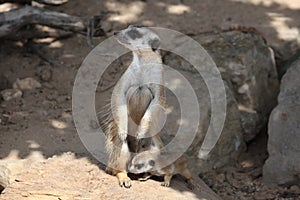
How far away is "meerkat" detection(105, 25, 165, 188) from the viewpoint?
15.3 ft

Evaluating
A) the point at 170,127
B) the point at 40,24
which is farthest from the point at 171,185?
the point at 40,24

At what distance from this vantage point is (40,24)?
7.60 metres

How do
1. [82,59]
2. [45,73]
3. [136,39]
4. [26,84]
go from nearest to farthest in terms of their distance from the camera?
[136,39]
[26,84]
[45,73]
[82,59]

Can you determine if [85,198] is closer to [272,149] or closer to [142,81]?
[142,81]

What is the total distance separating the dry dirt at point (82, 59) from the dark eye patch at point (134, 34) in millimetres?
1571

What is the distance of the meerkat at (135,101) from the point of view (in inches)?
184

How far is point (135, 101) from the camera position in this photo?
4.86 metres

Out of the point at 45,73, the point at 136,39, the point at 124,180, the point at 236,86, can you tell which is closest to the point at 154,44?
the point at 136,39

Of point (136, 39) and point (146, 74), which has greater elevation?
point (136, 39)

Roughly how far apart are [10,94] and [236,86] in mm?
2495

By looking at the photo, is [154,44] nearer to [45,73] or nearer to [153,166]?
[153,166]

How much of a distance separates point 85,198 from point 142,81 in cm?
94

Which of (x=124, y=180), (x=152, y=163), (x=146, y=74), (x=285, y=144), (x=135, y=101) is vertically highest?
(x=146, y=74)

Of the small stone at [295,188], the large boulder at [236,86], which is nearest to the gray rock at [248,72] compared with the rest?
the large boulder at [236,86]
